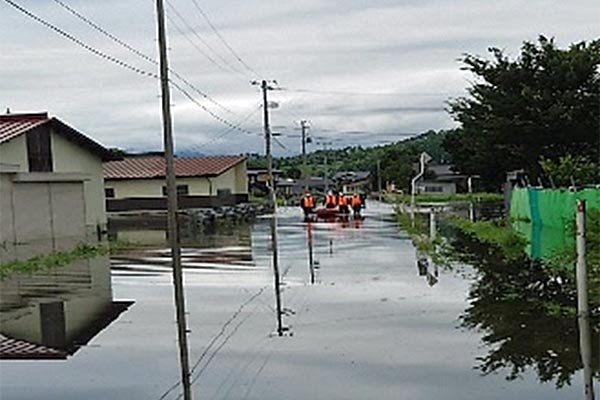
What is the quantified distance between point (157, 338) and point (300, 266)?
7788 mm

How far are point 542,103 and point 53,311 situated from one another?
2191 cm

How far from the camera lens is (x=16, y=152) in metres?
27.9

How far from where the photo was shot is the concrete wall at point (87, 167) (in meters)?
31.1

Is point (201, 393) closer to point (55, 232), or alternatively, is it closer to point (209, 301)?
point (209, 301)

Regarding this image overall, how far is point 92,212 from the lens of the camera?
32.9 m

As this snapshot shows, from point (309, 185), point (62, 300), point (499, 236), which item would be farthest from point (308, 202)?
point (309, 185)

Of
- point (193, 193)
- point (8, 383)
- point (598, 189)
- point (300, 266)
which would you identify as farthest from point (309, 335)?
point (193, 193)

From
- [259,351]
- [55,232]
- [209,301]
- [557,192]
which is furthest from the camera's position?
[55,232]

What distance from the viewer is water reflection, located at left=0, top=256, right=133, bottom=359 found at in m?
9.67

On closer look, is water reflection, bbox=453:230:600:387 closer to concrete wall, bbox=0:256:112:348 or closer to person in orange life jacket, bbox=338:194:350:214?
concrete wall, bbox=0:256:112:348

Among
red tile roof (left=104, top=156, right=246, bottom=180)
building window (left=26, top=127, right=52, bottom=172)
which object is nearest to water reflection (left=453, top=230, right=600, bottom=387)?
building window (left=26, top=127, right=52, bottom=172)

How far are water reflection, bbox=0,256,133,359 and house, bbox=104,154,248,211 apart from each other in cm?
3280

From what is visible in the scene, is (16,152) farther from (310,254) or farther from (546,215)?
(546,215)

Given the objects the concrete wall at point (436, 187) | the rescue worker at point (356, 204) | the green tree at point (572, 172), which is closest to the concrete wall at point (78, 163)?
the rescue worker at point (356, 204)
